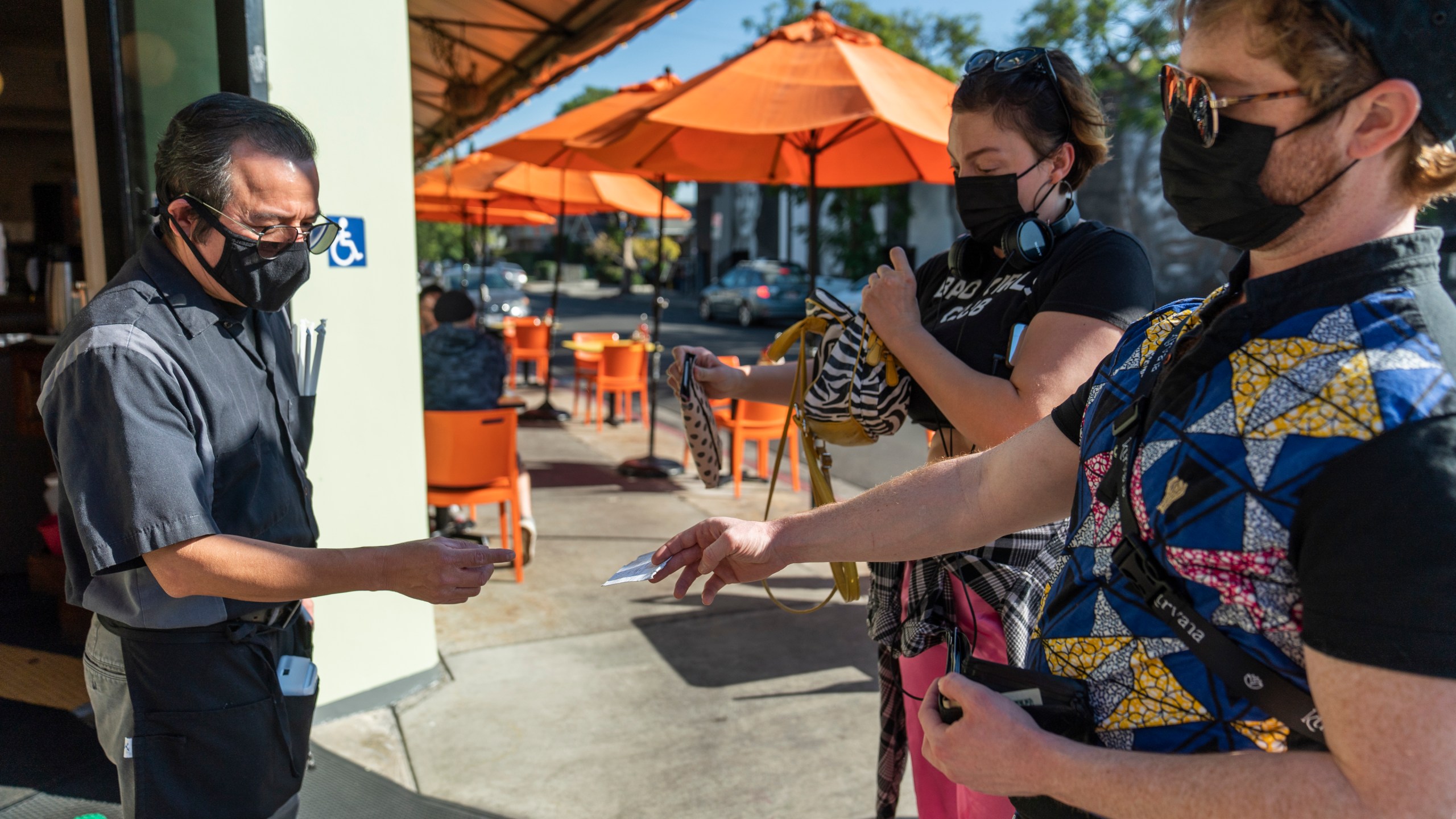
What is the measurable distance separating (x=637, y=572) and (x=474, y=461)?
144 inches

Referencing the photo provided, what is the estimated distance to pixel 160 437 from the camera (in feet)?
4.73

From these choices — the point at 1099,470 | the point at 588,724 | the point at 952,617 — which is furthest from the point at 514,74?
the point at 1099,470

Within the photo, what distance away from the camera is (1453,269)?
218 cm

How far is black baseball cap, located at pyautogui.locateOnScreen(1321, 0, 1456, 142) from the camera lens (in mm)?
857

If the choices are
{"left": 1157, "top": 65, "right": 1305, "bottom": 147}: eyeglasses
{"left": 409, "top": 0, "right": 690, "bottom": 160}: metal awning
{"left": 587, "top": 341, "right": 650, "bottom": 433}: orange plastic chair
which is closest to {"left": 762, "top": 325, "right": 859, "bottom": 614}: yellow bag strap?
{"left": 1157, "top": 65, "right": 1305, "bottom": 147}: eyeglasses

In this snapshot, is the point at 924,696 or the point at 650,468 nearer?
the point at 924,696

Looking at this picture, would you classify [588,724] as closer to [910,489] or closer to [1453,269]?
[910,489]

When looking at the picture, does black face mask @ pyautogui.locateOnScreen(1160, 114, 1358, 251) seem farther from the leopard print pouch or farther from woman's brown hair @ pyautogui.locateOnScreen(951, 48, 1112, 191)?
the leopard print pouch

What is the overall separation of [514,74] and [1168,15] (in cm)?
672

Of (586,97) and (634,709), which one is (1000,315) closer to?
(634,709)

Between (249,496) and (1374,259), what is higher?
(1374,259)

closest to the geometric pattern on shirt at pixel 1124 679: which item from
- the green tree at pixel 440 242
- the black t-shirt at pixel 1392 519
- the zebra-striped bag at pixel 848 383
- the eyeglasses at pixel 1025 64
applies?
the black t-shirt at pixel 1392 519

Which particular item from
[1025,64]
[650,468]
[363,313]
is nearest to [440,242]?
[650,468]

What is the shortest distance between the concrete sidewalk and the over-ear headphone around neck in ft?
6.41
